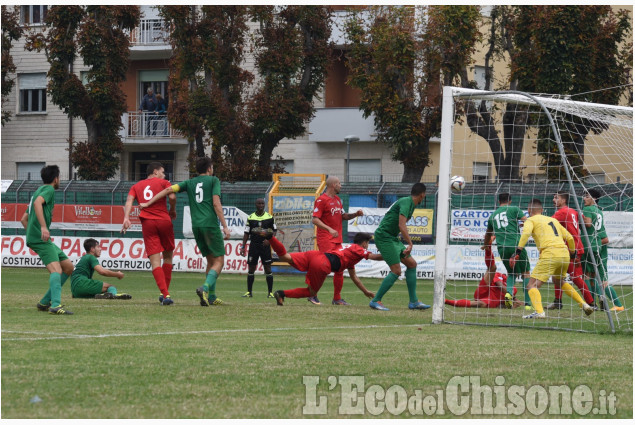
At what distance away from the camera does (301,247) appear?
2906 centimetres

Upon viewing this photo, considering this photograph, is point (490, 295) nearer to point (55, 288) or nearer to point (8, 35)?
point (55, 288)

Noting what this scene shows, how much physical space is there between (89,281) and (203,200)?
2877 mm

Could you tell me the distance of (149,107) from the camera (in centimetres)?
4406

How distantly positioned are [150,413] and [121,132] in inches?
1561

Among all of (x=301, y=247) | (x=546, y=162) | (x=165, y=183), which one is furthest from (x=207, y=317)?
(x=546, y=162)

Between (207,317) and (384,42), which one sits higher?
(384,42)

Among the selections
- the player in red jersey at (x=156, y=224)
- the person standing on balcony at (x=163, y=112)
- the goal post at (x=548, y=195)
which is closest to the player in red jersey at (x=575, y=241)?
the goal post at (x=548, y=195)

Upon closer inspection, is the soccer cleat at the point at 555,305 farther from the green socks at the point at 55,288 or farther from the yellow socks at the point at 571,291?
the green socks at the point at 55,288

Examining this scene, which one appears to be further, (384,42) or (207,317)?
(384,42)

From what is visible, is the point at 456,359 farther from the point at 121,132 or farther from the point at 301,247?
the point at 121,132

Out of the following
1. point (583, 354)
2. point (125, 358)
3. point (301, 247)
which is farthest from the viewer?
point (301, 247)

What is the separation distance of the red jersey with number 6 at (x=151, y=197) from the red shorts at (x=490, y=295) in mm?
5220

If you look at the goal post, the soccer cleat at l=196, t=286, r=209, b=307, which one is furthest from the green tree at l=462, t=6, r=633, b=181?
the soccer cleat at l=196, t=286, r=209, b=307

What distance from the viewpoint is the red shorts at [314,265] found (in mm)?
14852
